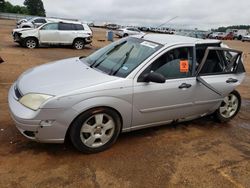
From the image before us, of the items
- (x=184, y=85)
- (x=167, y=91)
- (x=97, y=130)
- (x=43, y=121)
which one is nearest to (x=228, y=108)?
(x=184, y=85)

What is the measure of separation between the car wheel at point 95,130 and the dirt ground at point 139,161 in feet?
0.45

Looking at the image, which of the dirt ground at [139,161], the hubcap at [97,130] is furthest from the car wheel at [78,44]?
the hubcap at [97,130]

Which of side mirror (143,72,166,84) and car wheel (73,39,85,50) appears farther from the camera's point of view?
car wheel (73,39,85,50)

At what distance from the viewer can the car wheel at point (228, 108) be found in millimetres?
5441

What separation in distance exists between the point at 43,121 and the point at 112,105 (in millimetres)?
928

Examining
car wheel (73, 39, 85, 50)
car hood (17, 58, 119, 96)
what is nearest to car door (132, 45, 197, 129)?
car hood (17, 58, 119, 96)

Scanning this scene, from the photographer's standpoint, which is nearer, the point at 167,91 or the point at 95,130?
the point at 95,130

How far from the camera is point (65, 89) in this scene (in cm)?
363

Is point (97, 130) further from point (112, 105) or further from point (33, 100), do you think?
point (33, 100)

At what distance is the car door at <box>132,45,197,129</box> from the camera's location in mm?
4141

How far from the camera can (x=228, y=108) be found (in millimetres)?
5551

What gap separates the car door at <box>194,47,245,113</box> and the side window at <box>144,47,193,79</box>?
257 mm

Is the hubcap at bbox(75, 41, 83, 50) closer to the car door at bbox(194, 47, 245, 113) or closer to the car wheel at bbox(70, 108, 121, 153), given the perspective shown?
the car door at bbox(194, 47, 245, 113)

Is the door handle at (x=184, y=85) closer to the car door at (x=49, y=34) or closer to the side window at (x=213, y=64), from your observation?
the side window at (x=213, y=64)
